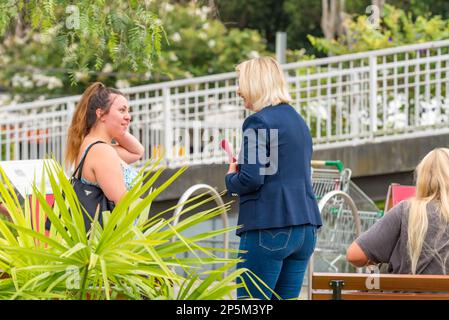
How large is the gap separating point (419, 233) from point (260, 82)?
1018 millimetres

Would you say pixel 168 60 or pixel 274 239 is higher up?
pixel 168 60

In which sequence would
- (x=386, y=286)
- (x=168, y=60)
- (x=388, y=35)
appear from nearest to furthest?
(x=386, y=286)
(x=388, y=35)
(x=168, y=60)

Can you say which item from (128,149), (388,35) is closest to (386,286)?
(128,149)

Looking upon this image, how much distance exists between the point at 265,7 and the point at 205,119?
15112mm

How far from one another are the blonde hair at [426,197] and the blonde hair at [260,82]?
29.9 inches

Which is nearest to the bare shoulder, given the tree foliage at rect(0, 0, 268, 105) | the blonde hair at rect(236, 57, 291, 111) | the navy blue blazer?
the navy blue blazer

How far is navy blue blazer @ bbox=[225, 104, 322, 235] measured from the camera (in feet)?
18.6

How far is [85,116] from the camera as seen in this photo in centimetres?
574

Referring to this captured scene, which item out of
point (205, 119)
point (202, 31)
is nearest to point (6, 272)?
point (205, 119)

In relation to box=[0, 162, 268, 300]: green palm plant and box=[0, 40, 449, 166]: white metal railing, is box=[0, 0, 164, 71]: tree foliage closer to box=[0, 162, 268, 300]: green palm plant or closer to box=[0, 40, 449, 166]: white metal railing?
box=[0, 162, 268, 300]: green palm plant

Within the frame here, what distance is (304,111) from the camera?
1330 cm

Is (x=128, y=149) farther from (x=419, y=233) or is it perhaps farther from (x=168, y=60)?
(x=168, y=60)

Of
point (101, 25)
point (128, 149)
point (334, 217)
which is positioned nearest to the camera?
point (128, 149)

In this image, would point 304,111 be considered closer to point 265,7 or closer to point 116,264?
point 116,264
